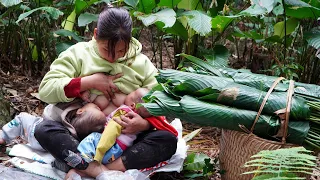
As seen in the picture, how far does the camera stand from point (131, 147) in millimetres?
2195

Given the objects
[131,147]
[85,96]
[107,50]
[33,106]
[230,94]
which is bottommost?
[33,106]

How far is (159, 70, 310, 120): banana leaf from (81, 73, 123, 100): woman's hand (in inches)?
12.7

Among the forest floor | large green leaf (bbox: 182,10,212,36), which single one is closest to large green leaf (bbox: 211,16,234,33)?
large green leaf (bbox: 182,10,212,36)

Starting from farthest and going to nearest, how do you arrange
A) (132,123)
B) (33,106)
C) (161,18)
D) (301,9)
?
(33,106), (301,9), (161,18), (132,123)

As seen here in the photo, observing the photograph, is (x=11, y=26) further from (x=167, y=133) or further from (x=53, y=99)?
(x=167, y=133)

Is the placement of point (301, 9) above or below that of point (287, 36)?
above

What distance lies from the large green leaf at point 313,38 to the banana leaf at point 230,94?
1.06 meters

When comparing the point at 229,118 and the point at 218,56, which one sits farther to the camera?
the point at 218,56

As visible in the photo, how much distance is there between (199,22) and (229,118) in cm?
114

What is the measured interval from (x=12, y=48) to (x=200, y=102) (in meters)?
2.34

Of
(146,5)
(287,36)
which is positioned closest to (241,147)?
(146,5)

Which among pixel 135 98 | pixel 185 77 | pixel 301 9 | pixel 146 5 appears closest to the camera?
pixel 185 77

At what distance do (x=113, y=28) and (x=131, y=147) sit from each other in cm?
57

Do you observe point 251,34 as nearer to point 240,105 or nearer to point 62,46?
point 62,46
